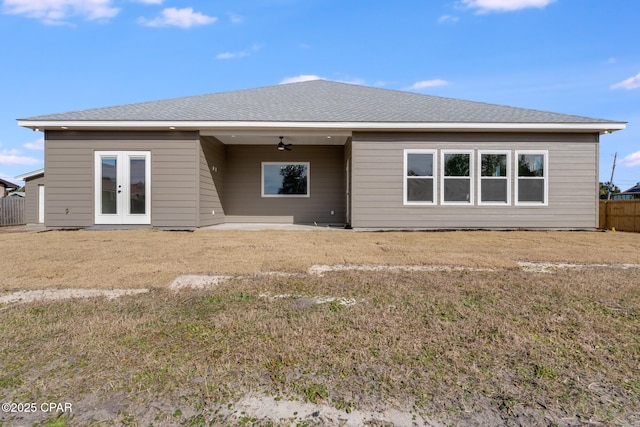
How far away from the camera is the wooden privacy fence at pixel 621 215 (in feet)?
33.2

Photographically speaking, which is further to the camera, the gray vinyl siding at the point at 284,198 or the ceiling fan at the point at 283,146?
the gray vinyl siding at the point at 284,198

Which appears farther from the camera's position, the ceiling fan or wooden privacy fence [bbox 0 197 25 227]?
wooden privacy fence [bbox 0 197 25 227]

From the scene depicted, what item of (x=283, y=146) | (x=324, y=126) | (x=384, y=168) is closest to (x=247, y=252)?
(x=324, y=126)

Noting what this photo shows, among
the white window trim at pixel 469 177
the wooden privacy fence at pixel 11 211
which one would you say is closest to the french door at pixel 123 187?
the white window trim at pixel 469 177

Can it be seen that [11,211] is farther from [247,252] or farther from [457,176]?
[457,176]

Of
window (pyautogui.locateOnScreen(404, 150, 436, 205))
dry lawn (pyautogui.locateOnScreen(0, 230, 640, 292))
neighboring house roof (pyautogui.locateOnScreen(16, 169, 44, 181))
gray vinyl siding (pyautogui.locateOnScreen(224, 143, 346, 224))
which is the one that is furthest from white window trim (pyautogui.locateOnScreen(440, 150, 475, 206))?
neighboring house roof (pyautogui.locateOnScreen(16, 169, 44, 181))

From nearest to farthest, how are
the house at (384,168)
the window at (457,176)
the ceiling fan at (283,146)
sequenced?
1. the house at (384,168)
2. the window at (457,176)
3. the ceiling fan at (283,146)

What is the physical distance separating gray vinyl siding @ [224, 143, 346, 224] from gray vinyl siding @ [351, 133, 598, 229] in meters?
2.56

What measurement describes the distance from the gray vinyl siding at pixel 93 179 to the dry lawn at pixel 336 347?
4.50 metres

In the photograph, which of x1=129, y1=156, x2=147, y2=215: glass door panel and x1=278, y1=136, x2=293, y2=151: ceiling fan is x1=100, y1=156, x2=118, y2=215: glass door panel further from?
x1=278, y1=136, x2=293, y2=151: ceiling fan

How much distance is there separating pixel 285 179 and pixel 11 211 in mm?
13566

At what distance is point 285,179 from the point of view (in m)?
11.4

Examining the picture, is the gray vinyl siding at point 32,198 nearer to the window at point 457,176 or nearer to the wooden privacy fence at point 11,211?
the wooden privacy fence at point 11,211

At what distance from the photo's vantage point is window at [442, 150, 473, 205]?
8.79 m
